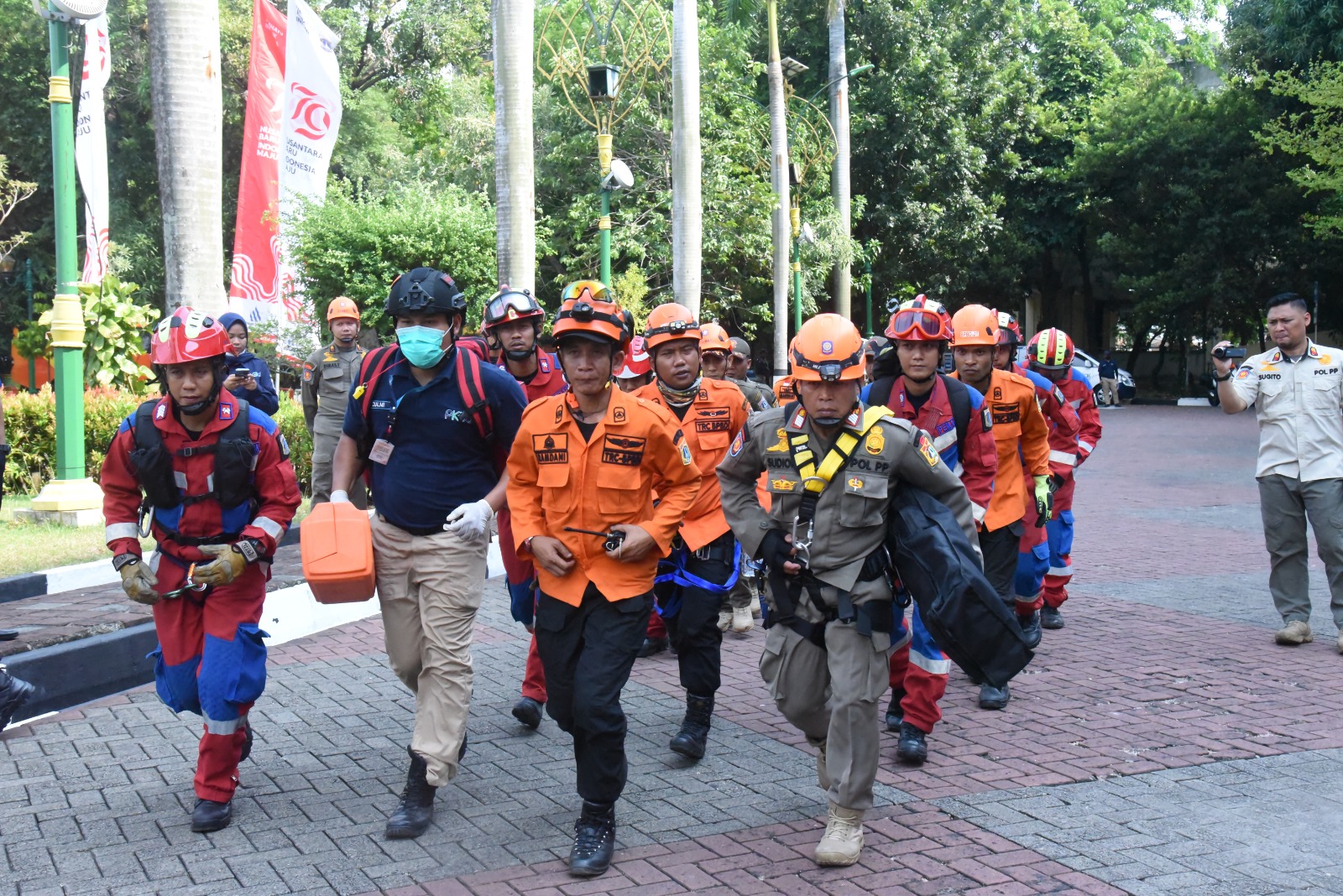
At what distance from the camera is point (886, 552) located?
15.7 feet

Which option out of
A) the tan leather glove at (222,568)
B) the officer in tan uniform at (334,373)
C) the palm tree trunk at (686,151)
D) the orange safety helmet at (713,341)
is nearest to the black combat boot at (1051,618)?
the orange safety helmet at (713,341)

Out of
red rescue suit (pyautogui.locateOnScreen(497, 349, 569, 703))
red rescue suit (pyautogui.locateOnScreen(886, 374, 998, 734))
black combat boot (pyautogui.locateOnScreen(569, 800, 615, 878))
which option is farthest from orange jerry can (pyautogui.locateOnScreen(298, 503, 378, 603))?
red rescue suit (pyautogui.locateOnScreen(886, 374, 998, 734))

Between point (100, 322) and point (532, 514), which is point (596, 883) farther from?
point (100, 322)

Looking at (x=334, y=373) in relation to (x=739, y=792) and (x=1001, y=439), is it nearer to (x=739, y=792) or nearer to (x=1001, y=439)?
(x=1001, y=439)

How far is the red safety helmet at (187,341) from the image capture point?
498 cm

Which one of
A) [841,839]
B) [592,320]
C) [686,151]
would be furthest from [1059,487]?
[686,151]

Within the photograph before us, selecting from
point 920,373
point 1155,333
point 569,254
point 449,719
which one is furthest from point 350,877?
point 1155,333

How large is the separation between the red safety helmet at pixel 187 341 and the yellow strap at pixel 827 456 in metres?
2.31

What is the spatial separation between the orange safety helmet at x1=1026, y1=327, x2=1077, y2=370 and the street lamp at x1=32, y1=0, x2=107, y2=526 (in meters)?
8.34

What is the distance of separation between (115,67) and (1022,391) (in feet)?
97.3

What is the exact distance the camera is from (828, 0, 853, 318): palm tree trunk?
103ft

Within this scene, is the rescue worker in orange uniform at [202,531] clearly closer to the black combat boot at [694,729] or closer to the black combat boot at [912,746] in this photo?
the black combat boot at [694,729]

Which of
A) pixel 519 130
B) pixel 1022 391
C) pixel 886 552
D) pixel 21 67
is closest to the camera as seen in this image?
pixel 886 552

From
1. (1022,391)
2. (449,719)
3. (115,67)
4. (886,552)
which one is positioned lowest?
(449,719)
